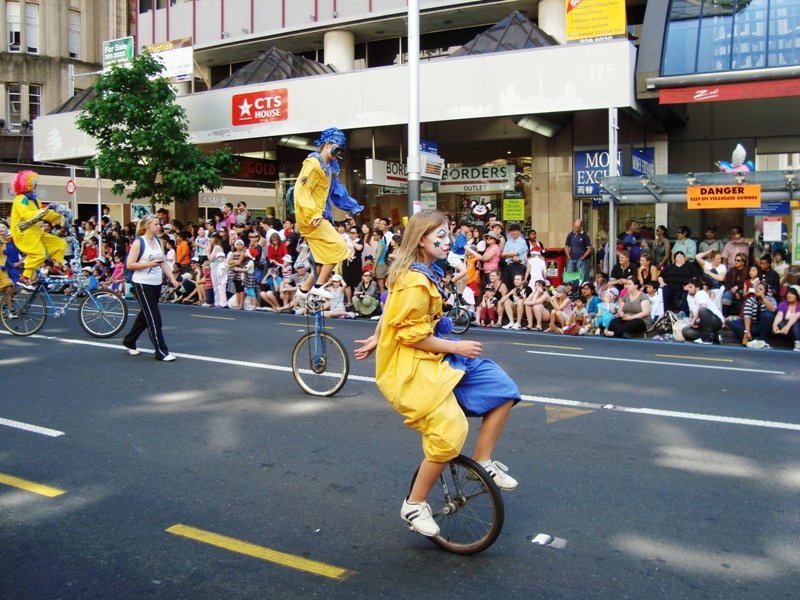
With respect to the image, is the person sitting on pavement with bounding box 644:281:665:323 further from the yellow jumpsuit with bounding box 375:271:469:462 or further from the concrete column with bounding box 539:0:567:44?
the yellow jumpsuit with bounding box 375:271:469:462

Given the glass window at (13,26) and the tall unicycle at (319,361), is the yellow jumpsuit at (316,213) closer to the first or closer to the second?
the tall unicycle at (319,361)

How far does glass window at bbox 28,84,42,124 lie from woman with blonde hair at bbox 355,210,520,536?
45962 mm

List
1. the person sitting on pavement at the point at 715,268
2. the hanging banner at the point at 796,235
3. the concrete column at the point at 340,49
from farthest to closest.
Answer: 1. the concrete column at the point at 340,49
2. the hanging banner at the point at 796,235
3. the person sitting on pavement at the point at 715,268

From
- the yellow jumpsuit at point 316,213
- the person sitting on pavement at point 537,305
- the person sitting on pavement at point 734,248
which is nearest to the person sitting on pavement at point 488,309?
the person sitting on pavement at point 537,305

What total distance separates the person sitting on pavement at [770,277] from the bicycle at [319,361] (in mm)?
8895

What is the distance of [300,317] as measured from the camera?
16344 millimetres

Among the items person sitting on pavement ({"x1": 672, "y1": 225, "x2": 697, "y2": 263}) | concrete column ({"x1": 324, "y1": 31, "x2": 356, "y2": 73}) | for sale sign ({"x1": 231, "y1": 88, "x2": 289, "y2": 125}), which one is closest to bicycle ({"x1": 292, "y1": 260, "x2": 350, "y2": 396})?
person sitting on pavement ({"x1": 672, "y1": 225, "x2": 697, "y2": 263})

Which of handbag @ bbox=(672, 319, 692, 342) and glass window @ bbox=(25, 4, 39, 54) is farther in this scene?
glass window @ bbox=(25, 4, 39, 54)

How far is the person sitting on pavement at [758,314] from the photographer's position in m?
13.4

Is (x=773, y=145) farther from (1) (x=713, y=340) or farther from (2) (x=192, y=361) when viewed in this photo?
(2) (x=192, y=361)

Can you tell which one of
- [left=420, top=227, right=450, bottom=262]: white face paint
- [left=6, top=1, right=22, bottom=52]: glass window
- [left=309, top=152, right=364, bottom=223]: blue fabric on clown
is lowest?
[left=420, top=227, right=450, bottom=262]: white face paint

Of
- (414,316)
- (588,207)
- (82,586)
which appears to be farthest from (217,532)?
(588,207)

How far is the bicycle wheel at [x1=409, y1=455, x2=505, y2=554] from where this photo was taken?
13.8ft

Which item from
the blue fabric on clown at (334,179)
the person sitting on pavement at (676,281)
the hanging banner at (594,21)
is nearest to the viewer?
the blue fabric on clown at (334,179)
